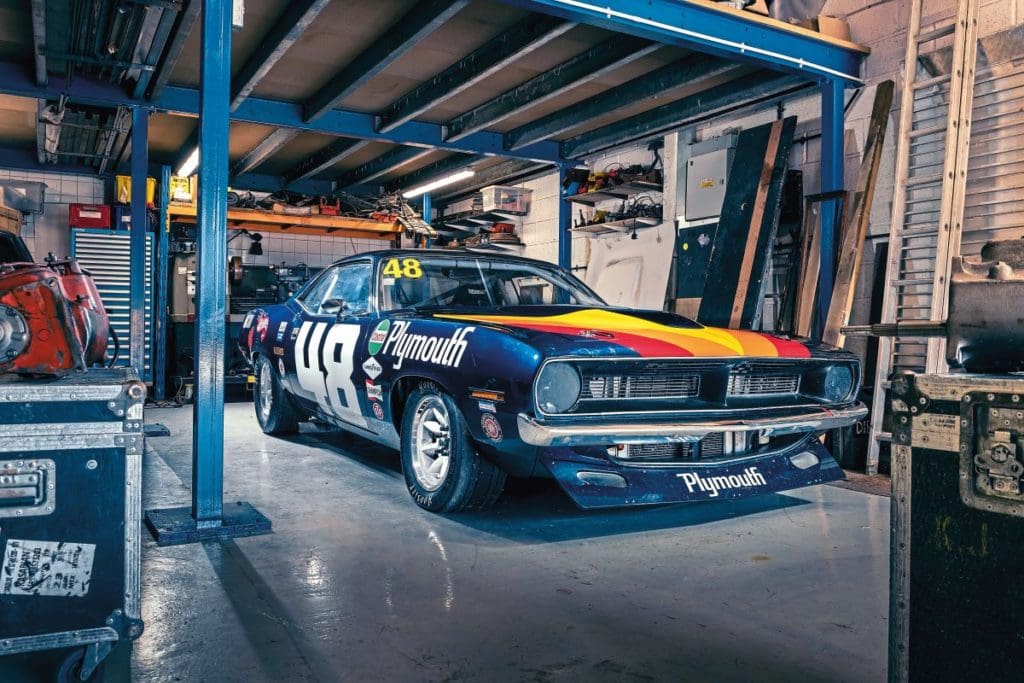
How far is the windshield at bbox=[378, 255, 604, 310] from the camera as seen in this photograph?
4.14m

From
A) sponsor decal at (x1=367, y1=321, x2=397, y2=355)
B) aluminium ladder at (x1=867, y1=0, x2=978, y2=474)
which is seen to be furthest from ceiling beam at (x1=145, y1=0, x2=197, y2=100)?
aluminium ladder at (x1=867, y1=0, x2=978, y2=474)

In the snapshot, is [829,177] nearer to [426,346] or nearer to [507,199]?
[426,346]

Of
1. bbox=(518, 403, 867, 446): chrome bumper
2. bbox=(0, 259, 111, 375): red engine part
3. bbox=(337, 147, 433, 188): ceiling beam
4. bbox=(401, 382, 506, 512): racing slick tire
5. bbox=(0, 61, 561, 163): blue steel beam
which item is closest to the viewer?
bbox=(0, 259, 111, 375): red engine part

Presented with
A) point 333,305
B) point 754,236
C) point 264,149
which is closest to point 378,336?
point 333,305

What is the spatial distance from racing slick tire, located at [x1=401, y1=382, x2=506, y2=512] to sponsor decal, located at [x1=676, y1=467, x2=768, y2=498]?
2.70 ft

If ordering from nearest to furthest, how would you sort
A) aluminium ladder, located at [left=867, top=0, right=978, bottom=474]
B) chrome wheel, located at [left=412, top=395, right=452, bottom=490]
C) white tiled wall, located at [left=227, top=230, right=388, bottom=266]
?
chrome wheel, located at [left=412, top=395, right=452, bottom=490] < aluminium ladder, located at [left=867, top=0, right=978, bottom=474] < white tiled wall, located at [left=227, top=230, right=388, bottom=266]

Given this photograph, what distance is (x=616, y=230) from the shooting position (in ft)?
27.9

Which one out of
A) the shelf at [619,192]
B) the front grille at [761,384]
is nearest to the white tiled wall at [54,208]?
the shelf at [619,192]

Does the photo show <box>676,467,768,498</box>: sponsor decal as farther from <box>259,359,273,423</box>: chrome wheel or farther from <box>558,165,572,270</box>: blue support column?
<box>558,165,572,270</box>: blue support column

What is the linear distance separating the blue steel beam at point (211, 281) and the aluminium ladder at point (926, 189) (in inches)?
152

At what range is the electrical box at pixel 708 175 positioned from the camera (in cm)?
680

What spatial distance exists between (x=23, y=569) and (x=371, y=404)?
241 centimetres

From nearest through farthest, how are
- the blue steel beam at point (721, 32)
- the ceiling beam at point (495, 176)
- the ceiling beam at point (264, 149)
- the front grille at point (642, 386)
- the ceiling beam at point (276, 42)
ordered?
1. the front grille at point (642, 386)
2. the blue steel beam at point (721, 32)
3. the ceiling beam at point (276, 42)
4. the ceiling beam at point (264, 149)
5. the ceiling beam at point (495, 176)

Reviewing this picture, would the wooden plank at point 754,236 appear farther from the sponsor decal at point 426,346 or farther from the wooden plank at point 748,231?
the sponsor decal at point 426,346
